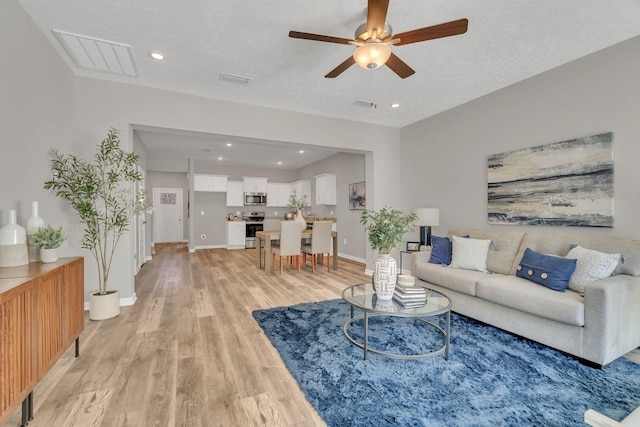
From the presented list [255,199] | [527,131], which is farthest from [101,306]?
[255,199]

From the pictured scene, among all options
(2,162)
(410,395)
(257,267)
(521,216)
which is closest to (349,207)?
(257,267)

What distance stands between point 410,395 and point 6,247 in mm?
2681

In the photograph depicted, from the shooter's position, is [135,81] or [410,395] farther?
[135,81]

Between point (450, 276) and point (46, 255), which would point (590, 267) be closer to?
point (450, 276)

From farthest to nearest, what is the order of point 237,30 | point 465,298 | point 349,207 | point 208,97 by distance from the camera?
point 349,207 → point 208,97 → point 465,298 → point 237,30

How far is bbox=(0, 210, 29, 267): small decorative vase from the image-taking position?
177 cm

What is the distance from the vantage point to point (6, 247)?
1.77 meters

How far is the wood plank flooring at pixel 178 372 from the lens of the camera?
1.61 meters

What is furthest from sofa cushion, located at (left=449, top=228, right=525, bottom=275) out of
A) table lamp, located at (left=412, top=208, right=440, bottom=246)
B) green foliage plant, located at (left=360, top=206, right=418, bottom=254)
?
green foliage plant, located at (left=360, top=206, right=418, bottom=254)

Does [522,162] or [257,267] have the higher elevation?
[522,162]

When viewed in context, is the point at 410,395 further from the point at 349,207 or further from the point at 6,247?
the point at 349,207

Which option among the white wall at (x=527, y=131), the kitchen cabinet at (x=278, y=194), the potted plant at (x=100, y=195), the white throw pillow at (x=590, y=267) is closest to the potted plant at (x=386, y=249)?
the white throw pillow at (x=590, y=267)

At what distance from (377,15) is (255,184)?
750cm

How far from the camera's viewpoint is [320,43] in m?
2.62
